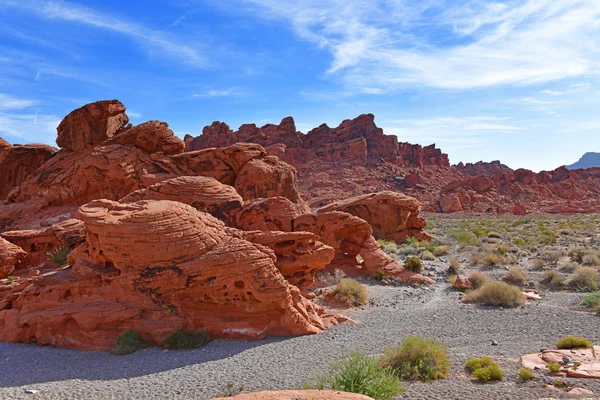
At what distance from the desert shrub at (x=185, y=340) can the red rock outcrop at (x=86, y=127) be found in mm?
20434

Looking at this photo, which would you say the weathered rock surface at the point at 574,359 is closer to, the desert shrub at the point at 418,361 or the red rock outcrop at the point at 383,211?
the desert shrub at the point at 418,361

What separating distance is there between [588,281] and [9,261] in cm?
2112

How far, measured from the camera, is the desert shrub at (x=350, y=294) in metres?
14.4

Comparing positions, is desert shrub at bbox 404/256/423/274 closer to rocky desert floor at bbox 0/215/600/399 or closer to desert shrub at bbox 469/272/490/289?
desert shrub at bbox 469/272/490/289

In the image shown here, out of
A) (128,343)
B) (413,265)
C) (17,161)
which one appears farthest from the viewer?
(17,161)

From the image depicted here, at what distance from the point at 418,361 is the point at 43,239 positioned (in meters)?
14.7

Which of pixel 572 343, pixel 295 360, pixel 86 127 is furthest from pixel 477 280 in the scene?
pixel 86 127

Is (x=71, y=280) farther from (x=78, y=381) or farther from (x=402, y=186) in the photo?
(x=402, y=186)

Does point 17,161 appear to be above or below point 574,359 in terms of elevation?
above

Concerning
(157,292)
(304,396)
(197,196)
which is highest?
(197,196)

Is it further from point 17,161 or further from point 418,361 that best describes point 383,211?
point 17,161

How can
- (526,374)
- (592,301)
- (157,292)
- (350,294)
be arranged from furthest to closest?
(350,294)
(592,301)
(157,292)
(526,374)

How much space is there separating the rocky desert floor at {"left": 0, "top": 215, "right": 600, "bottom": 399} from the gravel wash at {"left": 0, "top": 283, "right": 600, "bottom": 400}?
0.02 metres

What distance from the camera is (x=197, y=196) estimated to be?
693 inches
